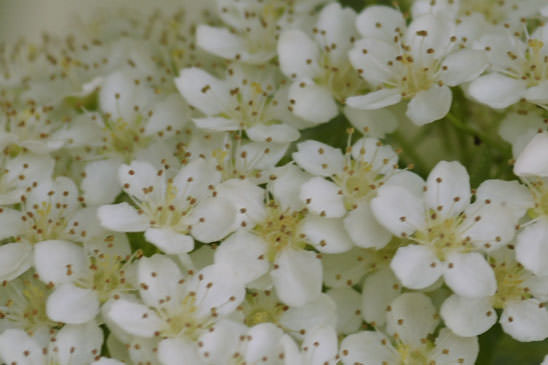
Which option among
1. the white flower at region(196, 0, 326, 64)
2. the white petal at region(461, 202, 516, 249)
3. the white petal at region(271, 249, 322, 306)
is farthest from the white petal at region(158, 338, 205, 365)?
the white flower at region(196, 0, 326, 64)

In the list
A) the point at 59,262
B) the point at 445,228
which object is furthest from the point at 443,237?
the point at 59,262

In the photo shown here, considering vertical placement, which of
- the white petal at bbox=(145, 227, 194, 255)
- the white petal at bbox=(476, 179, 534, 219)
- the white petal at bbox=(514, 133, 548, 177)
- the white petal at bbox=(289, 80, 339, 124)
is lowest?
the white petal at bbox=(476, 179, 534, 219)

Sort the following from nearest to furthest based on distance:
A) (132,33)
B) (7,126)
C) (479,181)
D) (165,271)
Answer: (165,271)
(479,181)
(7,126)
(132,33)

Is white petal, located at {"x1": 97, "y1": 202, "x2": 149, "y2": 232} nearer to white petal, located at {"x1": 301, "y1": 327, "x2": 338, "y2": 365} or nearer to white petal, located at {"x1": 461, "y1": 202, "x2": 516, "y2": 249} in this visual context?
white petal, located at {"x1": 301, "y1": 327, "x2": 338, "y2": 365}

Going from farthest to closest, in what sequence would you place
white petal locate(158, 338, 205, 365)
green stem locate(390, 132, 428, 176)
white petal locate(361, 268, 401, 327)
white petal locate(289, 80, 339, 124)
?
green stem locate(390, 132, 428, 176)
white petal locate(289, 80, 339, 124)
white petal locate(361, 268, 401, 327)
white petal locate(158, 338, 205, 365)

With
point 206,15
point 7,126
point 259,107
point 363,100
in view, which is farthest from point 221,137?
point 206,15

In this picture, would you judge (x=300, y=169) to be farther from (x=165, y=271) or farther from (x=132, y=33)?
(x=132, y=33)
